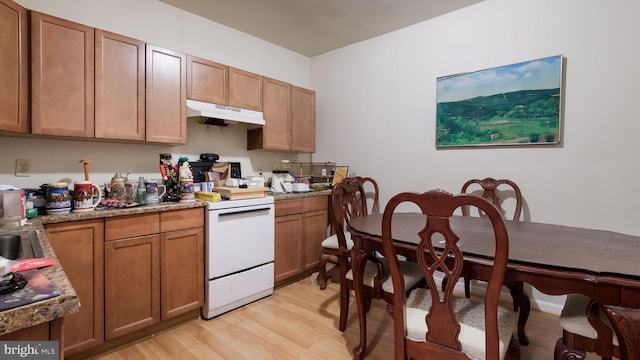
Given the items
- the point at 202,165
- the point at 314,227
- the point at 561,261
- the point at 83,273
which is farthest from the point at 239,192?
the point at 561,261

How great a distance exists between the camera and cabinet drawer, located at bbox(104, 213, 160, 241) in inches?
72.8

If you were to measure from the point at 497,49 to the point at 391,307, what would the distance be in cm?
235

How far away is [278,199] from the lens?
2.80 metres

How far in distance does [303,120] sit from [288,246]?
1.50m

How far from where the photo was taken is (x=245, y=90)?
2.92m

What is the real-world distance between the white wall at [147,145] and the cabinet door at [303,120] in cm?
35

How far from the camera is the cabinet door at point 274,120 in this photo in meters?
3.14

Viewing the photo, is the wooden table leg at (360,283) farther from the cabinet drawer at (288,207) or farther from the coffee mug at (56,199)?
the coffee mug at (56,199)

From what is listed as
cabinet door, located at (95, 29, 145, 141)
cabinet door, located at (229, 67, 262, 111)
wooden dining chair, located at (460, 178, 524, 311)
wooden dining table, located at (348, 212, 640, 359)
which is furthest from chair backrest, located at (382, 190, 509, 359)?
cabinet door, located at (229, 67, 262, 111)

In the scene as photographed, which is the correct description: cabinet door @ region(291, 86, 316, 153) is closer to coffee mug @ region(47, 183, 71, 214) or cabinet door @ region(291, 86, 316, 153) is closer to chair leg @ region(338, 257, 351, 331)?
chair leg @ region(338, 257, 351, 331)

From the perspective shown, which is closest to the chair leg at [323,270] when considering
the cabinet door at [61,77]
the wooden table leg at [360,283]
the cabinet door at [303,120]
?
the wooden table leg at [360,283]

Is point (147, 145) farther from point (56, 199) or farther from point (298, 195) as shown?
point (298, 195)

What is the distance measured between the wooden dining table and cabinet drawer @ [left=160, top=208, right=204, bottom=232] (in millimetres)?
1188

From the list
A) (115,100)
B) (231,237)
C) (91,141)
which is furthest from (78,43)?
(231,237)
